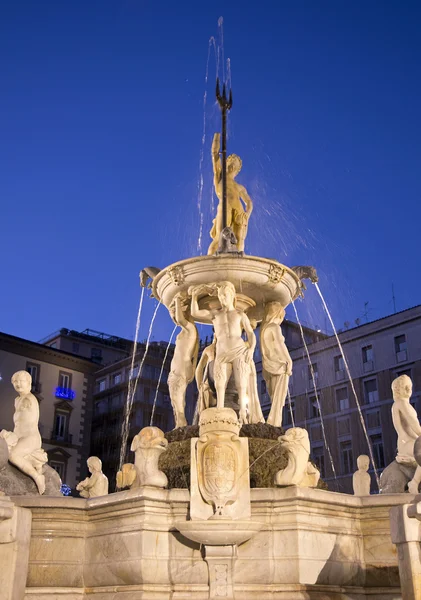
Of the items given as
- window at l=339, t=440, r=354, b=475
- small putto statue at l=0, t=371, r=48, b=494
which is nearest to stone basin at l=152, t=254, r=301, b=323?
small putto statue at l=0, t=371, r=48, b=494

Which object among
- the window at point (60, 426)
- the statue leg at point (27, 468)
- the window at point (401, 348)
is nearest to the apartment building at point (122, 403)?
the window at point (60, 426)

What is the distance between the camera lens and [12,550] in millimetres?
8469

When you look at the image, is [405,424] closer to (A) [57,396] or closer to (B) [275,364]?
(B) [275,364]

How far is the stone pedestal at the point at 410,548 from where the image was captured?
7.81m

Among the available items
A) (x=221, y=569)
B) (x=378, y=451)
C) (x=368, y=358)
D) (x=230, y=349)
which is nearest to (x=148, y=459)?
(x=221, y=569)

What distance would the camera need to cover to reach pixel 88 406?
4756 cm

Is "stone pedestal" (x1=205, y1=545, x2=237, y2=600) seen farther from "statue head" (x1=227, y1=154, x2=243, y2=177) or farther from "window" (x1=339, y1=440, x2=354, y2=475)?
"window" (x1=339, y1=440, x2=354, y2=475)

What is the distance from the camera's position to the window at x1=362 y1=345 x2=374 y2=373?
41375 mm

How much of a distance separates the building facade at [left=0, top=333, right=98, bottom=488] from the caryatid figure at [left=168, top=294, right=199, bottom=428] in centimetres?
3032

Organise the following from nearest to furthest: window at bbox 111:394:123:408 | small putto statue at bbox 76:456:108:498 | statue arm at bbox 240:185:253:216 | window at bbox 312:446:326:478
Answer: small putto statue at bbox 76:456:108:498
statue arm at bbox 240:185:253:216
window at bbox 312:446:326:478
window at bbox 111:394:123:408

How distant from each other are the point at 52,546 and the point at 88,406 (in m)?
38.8

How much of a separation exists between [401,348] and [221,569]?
33.0m

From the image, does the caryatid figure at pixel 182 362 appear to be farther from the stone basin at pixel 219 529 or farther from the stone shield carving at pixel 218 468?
the stone basin at pixel 219 529

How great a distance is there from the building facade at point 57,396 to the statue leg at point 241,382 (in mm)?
31732
